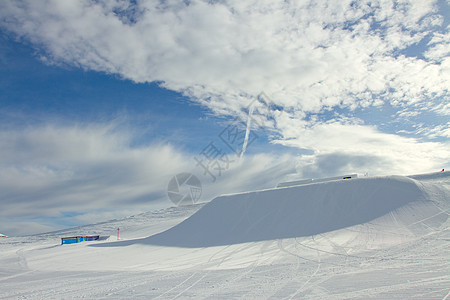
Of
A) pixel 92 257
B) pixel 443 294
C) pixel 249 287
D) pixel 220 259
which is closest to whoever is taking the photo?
pixel 443 294

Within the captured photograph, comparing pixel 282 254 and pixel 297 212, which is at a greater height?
pixel 297 212

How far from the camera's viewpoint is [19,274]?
12289mm

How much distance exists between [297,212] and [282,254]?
860 cm

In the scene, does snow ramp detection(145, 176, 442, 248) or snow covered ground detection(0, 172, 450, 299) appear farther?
snow ramp detection(145, 176, 442, 248)

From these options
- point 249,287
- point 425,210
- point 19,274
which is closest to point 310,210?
point 425,210

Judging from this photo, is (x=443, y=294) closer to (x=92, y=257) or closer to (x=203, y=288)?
(x=203, y=288)

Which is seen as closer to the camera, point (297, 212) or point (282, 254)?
point (282, 254)

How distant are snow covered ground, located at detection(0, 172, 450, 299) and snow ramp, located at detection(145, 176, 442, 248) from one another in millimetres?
86

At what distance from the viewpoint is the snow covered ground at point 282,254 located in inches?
289

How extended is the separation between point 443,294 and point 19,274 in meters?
15.0

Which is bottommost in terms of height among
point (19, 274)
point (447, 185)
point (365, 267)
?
point (365, 267)

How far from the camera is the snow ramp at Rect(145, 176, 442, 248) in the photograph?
1889 cm

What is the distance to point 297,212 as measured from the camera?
21500mm

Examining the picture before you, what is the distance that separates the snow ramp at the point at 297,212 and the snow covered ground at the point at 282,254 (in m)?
0.09
